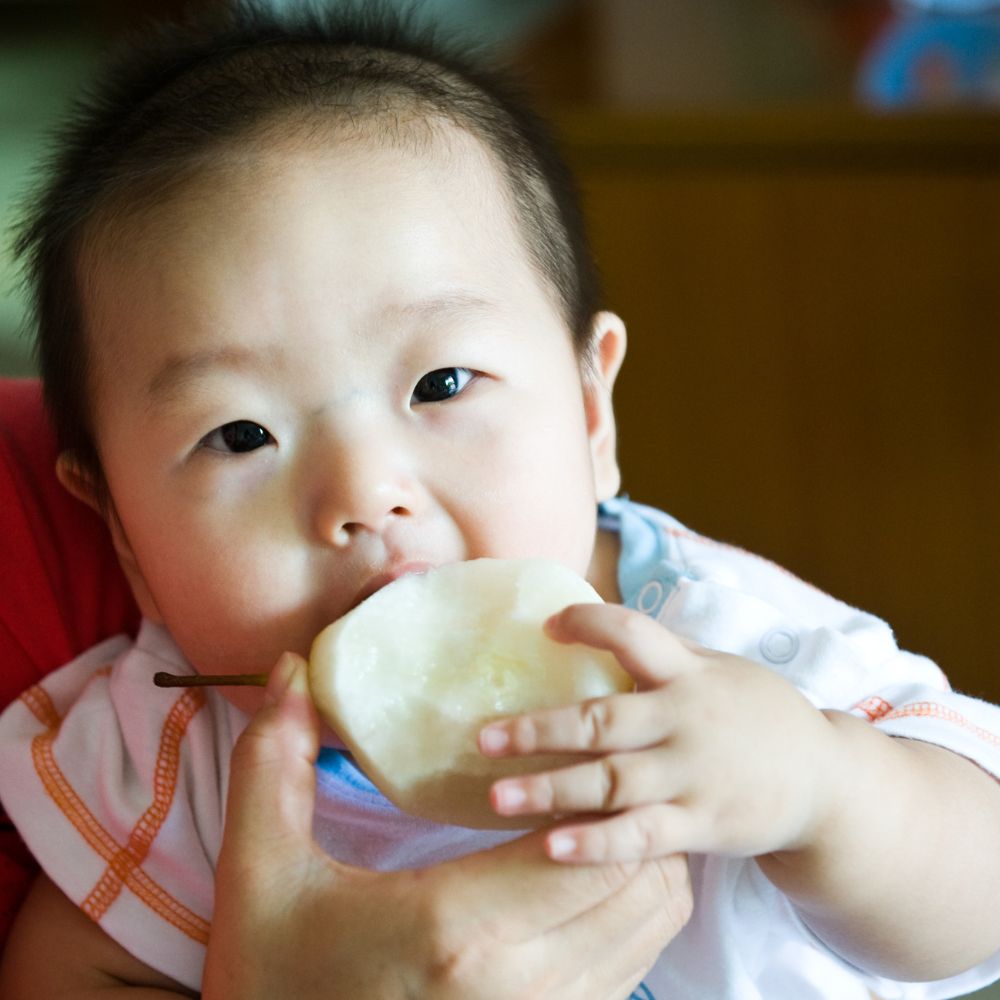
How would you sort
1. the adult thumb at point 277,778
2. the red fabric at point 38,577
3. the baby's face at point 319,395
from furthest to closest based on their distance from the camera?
the red fabric at point 38,577 → the baby's face at point 319,395 → the adult thumb at point 277,778

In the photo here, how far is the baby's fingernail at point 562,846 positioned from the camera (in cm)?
71

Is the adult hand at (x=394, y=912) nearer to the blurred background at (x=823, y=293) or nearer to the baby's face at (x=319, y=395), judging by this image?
the baby's face at (x=319, y=395)

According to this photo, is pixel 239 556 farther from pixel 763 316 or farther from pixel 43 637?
pixel 763 316

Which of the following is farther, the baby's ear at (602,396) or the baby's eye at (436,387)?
the baby's ear at (602,396)

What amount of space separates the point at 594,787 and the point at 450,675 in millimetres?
125

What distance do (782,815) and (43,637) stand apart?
0.67 meters

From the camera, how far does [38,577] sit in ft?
3.78

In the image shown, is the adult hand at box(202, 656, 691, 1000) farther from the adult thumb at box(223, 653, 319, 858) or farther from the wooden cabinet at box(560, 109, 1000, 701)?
the wooden cabinet at box(560, 109, 1000, 701)

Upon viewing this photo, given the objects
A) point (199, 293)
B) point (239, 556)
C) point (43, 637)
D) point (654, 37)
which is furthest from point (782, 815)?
point (654, 37)

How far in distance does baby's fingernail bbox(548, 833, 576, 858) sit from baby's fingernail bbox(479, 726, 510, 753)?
0.18 ft

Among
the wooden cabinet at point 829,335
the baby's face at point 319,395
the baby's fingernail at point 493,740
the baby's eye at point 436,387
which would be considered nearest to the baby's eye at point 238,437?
the baby's face at point 319,395

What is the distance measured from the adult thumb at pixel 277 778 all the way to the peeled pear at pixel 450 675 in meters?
0.02

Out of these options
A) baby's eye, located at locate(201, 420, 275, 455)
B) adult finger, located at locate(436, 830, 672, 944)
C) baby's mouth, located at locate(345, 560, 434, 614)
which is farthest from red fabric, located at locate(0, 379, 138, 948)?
adult finger, located at locate(436, 830, 672, 944)

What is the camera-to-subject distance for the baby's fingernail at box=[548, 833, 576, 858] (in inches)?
28.1
